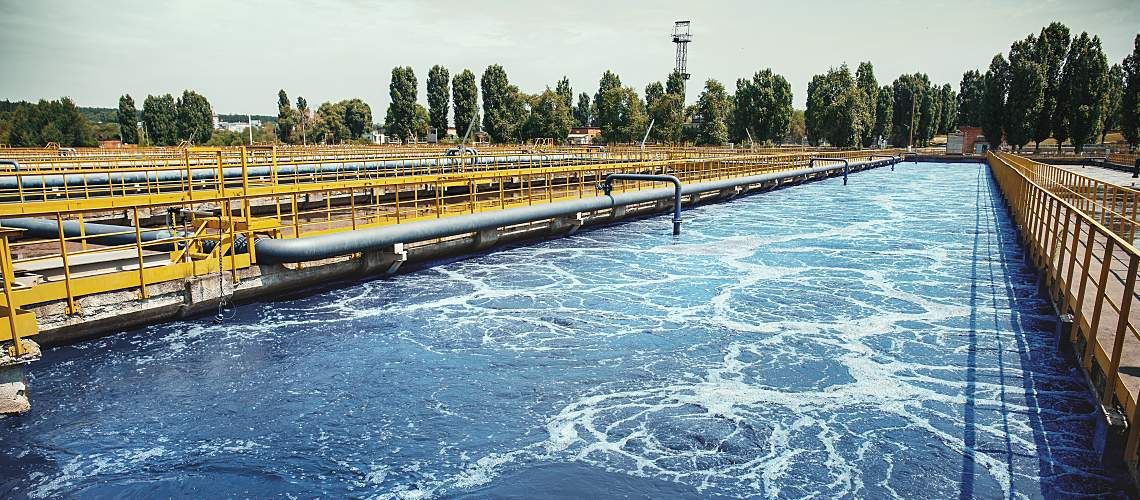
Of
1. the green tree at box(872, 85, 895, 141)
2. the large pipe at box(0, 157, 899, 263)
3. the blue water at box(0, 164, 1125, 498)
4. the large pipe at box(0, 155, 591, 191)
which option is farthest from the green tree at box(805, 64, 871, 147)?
the blue water at box(0, 164, 1125, 498)

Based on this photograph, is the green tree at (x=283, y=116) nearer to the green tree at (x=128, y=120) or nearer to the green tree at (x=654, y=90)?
the green tree at (x=128, y=120)

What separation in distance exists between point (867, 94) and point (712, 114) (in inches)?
796

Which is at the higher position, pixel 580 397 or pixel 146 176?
pixel 146 176

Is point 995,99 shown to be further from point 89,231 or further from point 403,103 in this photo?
point 89,231

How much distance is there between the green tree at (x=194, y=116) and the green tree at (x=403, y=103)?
83.5 ft

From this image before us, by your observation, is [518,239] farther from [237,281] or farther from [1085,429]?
[1085,429]

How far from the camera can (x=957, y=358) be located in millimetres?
9383

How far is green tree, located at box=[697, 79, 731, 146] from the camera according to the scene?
238 feet

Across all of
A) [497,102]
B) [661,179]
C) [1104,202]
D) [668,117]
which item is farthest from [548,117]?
[1104,202]

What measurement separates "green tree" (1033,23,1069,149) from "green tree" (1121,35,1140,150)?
586 centimetres

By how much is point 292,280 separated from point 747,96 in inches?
2878

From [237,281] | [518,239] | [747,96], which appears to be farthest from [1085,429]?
[747,96]

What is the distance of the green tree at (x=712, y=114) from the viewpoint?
72688 mm

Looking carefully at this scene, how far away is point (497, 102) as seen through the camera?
73.8 meters
